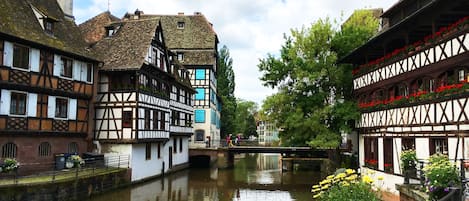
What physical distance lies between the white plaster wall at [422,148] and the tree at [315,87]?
10840 mm

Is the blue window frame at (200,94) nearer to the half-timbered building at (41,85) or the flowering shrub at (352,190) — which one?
the half-timbered building at (41,85)

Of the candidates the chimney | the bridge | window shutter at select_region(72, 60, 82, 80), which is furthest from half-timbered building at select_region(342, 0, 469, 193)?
the chimney

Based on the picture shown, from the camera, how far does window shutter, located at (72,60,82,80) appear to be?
2551cm

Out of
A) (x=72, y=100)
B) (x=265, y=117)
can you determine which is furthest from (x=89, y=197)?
(x=265, y=117)

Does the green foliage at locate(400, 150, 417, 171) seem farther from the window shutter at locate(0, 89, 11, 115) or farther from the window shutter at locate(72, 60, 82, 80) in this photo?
the window shutter at locate(72, 60, 82, 80)

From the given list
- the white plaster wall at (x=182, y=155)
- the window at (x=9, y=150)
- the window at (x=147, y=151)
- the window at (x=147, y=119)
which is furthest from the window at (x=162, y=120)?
the window at (x=9, y=150)

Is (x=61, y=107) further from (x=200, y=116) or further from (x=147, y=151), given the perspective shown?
(x=200, y=116)

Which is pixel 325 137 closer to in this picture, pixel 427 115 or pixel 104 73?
pixel 427 115

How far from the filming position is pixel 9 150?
20.9m

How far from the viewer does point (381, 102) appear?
23.8m

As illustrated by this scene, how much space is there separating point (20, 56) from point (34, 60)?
0.88m

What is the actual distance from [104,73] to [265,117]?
12524 mm

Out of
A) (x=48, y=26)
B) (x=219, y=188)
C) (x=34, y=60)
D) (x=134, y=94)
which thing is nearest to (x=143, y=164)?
(x=134, y=94)

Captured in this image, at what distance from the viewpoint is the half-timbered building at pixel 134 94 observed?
28094mm
